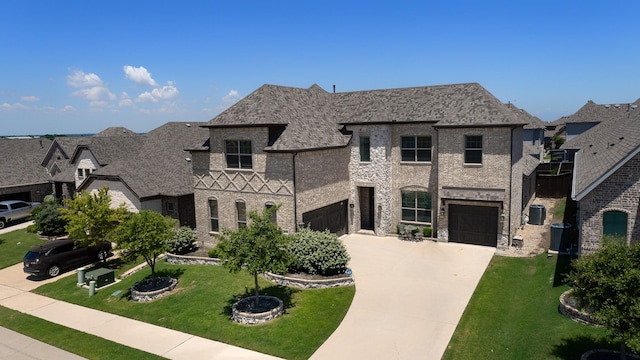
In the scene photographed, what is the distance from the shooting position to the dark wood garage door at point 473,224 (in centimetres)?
2336

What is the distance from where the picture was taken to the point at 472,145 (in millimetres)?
23281

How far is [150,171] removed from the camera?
96.5 feet

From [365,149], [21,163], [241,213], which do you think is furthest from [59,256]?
[21,163]

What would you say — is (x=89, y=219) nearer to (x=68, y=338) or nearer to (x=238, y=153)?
(x=68, y=338)

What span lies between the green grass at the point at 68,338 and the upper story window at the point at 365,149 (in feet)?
56.9

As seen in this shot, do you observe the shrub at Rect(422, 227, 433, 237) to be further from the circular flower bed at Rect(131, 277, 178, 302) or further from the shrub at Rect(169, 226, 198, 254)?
the circular flower bed at Rect(131, 277, 178, 302)

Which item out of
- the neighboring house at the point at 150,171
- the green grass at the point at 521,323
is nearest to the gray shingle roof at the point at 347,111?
the neighboring house at the point at 150,171

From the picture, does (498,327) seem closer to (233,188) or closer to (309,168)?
(309,168)

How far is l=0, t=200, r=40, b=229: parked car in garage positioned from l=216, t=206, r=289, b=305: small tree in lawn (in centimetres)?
2870

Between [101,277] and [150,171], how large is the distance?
1029cm

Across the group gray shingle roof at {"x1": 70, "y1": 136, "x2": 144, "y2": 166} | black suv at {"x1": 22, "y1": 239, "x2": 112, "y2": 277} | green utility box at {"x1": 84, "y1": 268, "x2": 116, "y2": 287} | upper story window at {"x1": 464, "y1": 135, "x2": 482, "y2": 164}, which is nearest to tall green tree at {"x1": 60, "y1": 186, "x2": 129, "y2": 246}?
black suv at {"x1": 22, "y1": 239, "x2": 112, "y2": 277}

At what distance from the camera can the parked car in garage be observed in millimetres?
34188

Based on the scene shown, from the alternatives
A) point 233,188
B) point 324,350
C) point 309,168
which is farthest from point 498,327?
point 233,188

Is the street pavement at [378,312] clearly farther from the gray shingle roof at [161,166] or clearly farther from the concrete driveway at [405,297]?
the gray shingle roof at [161,166]
